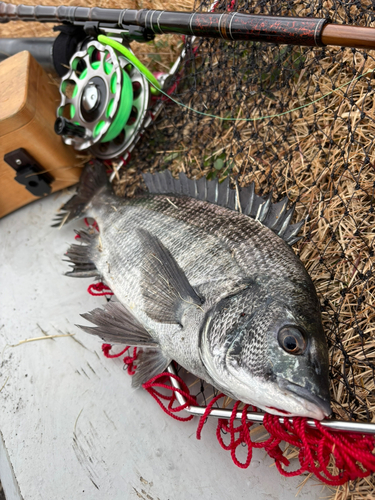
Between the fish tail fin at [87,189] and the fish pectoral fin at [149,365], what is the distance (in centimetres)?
106

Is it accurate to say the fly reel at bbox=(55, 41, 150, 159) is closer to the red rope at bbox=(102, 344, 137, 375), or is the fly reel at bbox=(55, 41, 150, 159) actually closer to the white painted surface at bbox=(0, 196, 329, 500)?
the white painted surface at bbox=(0, 196, 329, 500)

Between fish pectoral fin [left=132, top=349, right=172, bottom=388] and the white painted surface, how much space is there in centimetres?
21

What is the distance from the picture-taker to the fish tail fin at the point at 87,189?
2.52m

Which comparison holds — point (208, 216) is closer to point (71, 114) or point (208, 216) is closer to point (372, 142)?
point (372, 142)

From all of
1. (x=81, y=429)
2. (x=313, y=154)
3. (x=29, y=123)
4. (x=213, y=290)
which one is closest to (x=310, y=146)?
(x=313, y=154)

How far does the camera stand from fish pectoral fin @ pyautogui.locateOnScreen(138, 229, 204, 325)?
1645 mm

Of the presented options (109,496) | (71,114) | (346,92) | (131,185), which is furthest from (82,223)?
(346,92)

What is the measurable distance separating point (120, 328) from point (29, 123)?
138cm

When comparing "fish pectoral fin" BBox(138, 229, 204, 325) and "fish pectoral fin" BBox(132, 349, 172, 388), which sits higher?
"fish pectoral fin" BBox(138, 229, 204, 325)

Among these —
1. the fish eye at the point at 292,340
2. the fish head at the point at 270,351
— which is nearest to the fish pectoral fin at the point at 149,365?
the fish head at the point at 270,351

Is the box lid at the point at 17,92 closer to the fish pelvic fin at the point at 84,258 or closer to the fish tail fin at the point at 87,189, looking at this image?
the fish tail fin at the point at 87,189

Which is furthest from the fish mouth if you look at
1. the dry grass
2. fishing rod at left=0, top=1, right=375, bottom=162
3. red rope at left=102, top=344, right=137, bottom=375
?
fishing rod at left=0, top=1, right=375, bottom=162

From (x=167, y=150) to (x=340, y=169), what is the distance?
3.74 feet

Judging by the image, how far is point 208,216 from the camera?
6.22ft
